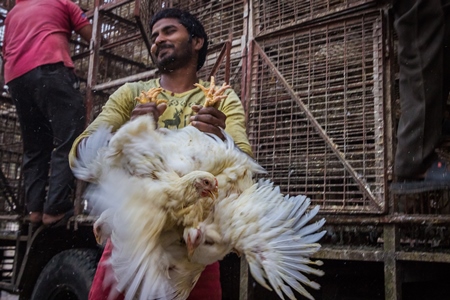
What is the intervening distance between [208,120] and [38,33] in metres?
3.20

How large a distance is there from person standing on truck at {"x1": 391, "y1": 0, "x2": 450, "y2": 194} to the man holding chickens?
3.78 feet

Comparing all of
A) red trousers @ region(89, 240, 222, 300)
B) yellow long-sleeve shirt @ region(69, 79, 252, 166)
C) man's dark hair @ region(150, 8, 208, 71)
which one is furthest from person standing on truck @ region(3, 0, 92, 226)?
red trousers @ region(89, 240, 222, 300)

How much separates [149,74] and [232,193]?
8.46ft

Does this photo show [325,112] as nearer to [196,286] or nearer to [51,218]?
[196,286]

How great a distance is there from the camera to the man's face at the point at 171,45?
102 inches

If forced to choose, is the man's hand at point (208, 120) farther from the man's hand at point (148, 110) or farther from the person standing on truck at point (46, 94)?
the person standing on truck at point (46, 94)

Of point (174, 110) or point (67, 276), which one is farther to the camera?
point (67, 276)

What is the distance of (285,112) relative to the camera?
12.0 ft

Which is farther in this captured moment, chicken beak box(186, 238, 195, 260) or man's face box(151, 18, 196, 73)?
man's face box(151, 18, 196, 73)

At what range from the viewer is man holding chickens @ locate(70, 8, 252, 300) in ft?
6.79

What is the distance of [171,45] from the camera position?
103 inches

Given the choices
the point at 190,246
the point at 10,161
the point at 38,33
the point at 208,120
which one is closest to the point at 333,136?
the point at 208,120

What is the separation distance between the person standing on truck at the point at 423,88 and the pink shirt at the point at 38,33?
3114mm

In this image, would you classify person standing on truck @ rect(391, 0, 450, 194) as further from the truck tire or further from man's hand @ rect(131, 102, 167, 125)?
the truck tire
